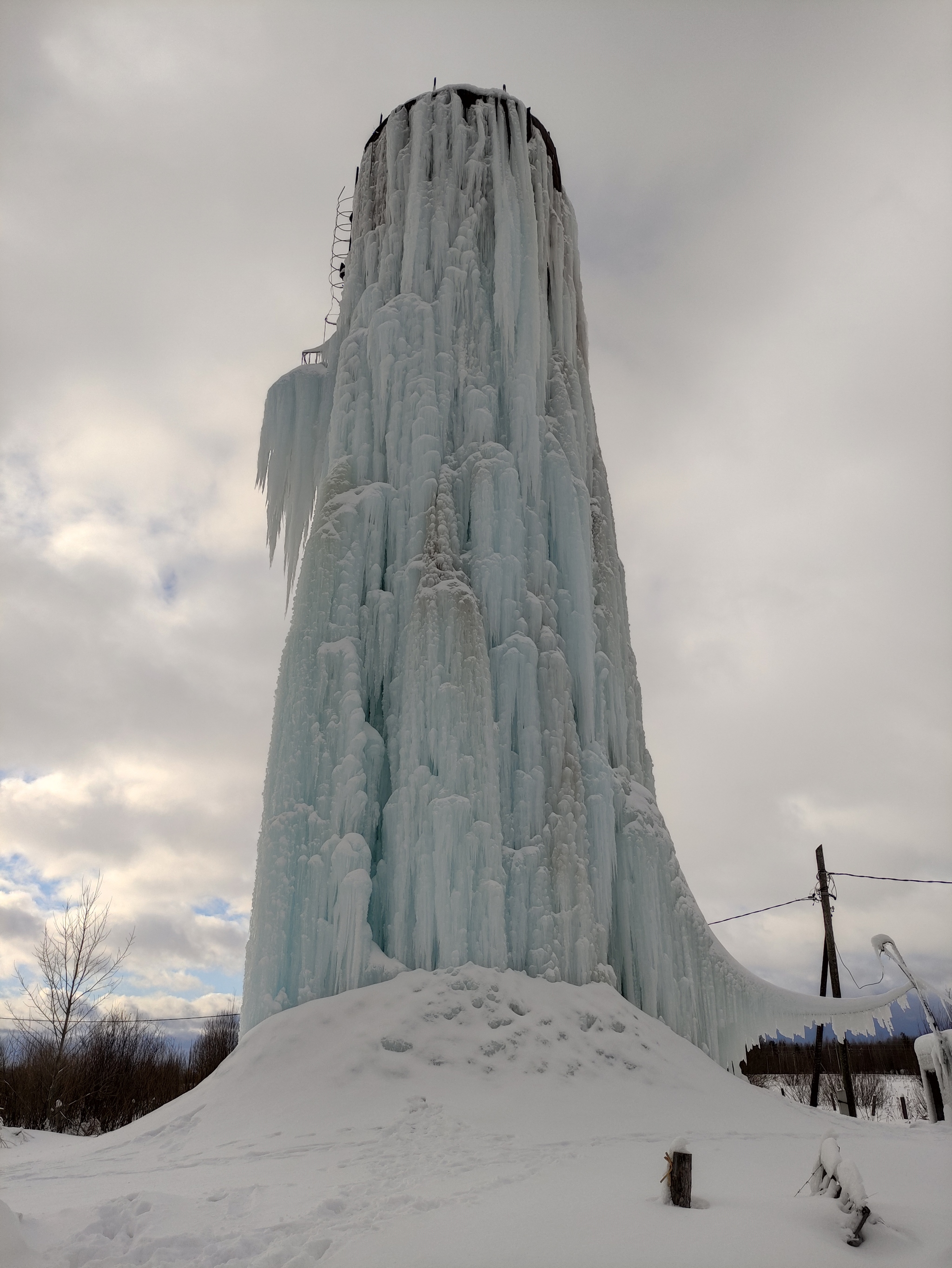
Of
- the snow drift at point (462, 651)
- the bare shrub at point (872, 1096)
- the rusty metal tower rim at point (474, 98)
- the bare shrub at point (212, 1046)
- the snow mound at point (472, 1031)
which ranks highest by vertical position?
the rusty metal tower rim at point (474, 98)

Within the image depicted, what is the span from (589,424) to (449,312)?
9.46 ft

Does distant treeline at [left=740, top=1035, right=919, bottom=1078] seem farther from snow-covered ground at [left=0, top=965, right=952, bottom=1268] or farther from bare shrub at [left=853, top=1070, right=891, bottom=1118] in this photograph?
snow-covered ground at [left=0, top=965, right=952, bottom=1268]

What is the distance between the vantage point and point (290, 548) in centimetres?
1378

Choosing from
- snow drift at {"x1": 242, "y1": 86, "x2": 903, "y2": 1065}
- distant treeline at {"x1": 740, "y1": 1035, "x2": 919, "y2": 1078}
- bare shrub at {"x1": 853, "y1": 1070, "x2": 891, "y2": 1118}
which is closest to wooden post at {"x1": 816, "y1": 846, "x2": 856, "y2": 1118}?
snow drift at {"x1": 242, "y1": 86, "x2": 903, "y2": 1065}

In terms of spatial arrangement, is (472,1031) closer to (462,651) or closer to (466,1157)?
(466,1157)

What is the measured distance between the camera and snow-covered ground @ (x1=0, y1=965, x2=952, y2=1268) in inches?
139

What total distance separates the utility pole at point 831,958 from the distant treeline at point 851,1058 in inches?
536

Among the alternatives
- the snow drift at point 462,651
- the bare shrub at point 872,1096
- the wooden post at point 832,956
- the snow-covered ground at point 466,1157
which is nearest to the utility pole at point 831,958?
the wooden post at point 832,956

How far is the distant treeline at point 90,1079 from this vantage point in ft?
55.4

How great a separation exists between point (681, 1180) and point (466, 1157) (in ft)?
7.43

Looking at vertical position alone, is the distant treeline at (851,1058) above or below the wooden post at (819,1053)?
below

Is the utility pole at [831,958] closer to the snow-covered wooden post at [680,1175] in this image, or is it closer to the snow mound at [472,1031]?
the snow mound at [472,1031]

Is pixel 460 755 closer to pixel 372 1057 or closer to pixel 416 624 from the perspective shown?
pixel 416 624

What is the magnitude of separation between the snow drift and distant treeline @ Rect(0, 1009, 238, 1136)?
1012cm
